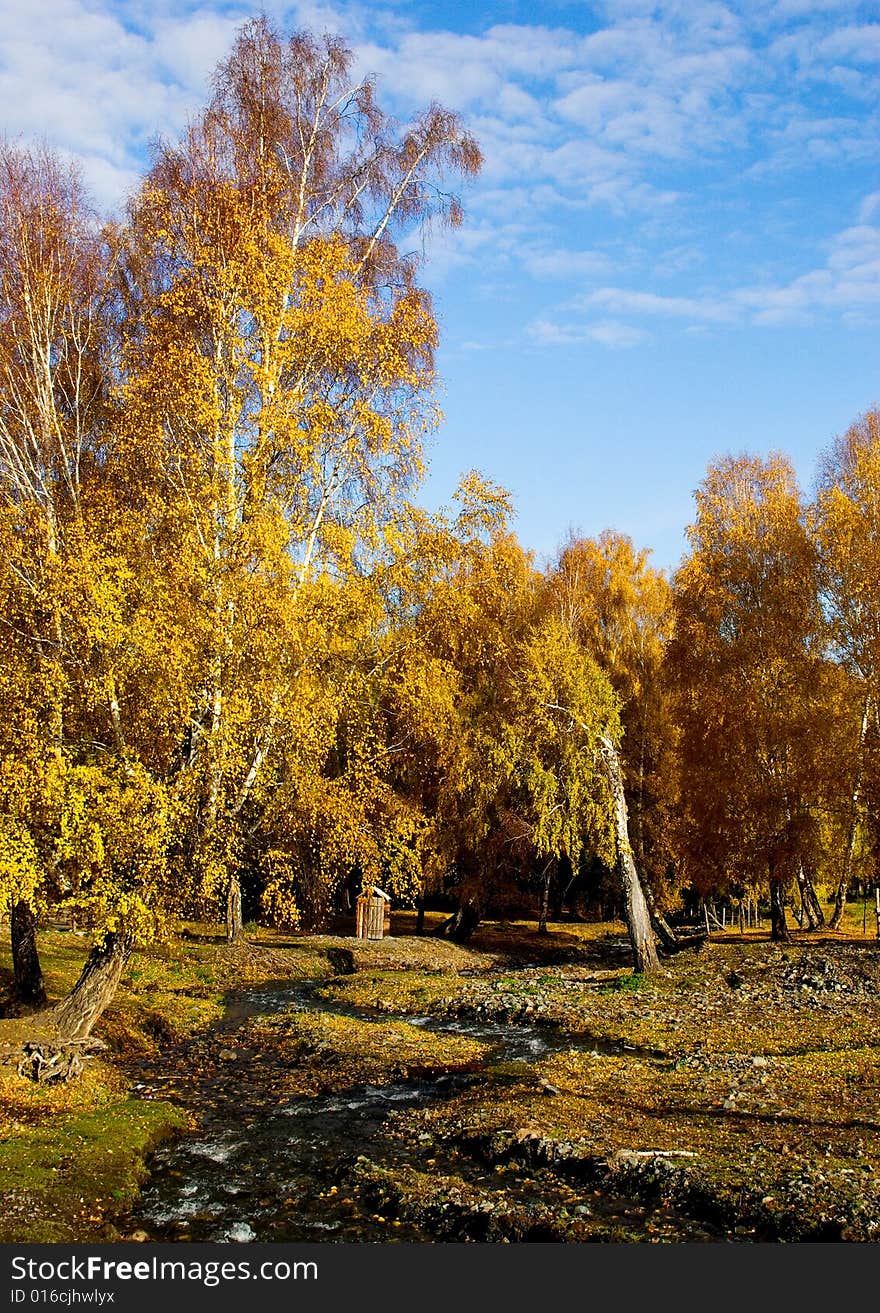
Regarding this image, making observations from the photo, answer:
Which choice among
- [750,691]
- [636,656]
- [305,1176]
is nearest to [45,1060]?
[305,1176]

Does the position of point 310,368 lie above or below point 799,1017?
above

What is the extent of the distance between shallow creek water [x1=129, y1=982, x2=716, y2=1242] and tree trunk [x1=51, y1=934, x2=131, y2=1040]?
5.68 ft

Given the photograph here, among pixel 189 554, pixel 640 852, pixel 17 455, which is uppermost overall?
pixel 17 455

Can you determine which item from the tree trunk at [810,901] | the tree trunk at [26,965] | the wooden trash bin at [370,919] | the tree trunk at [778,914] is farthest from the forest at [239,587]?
the wooden trash bin at [370,919]

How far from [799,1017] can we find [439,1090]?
982 centimetres

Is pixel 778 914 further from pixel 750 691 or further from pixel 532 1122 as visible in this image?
pixel 532 1122

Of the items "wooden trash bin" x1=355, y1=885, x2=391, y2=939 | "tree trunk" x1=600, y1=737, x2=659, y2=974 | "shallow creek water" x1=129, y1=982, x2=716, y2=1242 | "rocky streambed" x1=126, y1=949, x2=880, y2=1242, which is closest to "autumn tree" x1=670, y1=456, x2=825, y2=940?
"tree trunk" x1=600, y1=737, x2=659, y2=974

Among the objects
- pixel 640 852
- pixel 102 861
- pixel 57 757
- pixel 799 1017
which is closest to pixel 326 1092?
pixel 102 861

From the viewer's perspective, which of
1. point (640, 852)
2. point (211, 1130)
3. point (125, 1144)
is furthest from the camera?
→ point (640, 852)

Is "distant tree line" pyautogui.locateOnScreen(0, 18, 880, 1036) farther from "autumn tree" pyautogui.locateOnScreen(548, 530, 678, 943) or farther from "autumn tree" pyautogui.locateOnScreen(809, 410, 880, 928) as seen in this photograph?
"autumn tree" pyautogui.locateOnScreen(548, 530, 678, 943)

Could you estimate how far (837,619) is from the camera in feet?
109

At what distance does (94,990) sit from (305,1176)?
301 inches

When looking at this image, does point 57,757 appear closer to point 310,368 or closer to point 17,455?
point 17,455

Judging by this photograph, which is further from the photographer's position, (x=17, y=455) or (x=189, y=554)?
(x=17, y=455)
